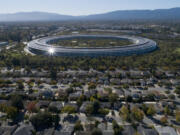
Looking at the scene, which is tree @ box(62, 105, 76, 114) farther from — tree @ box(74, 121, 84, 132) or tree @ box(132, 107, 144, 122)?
tree @ box(132, 107, 144, 122)

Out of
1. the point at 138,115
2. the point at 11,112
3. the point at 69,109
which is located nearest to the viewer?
the point at 138,115

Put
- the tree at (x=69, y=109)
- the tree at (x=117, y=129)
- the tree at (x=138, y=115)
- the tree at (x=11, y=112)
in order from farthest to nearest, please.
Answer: the tree at (x=69, y=109), the tree at (x=11, y=112), the tree at (x=138, y=115), the tree at (x=117, y=129)

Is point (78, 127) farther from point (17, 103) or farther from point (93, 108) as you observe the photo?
point (17, 103)

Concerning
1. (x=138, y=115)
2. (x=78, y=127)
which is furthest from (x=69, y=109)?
Answer: (x=138, y=115)

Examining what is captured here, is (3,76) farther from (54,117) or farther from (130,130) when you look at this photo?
(130,130)

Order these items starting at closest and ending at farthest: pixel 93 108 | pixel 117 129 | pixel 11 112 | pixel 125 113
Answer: pixel 117 129 → pixel 11 112 → pixel 125 113 → pixel 93 108

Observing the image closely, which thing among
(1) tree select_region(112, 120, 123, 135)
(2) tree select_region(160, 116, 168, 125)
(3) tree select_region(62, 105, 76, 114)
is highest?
(3) tree select_region(62, 105, 76, 114)

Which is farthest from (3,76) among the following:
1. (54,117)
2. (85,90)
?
(54,117)

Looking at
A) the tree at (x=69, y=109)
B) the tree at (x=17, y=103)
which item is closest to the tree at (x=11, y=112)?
the tree at (x=17, y=103)

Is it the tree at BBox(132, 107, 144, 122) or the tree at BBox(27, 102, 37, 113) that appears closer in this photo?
the tree at BBox(132, 107, 144, 122)

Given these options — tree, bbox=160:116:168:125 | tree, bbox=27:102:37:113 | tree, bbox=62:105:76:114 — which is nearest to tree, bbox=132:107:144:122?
tree, bbox=160:116:168:125

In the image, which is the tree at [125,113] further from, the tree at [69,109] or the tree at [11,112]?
the tree at [11,112]
